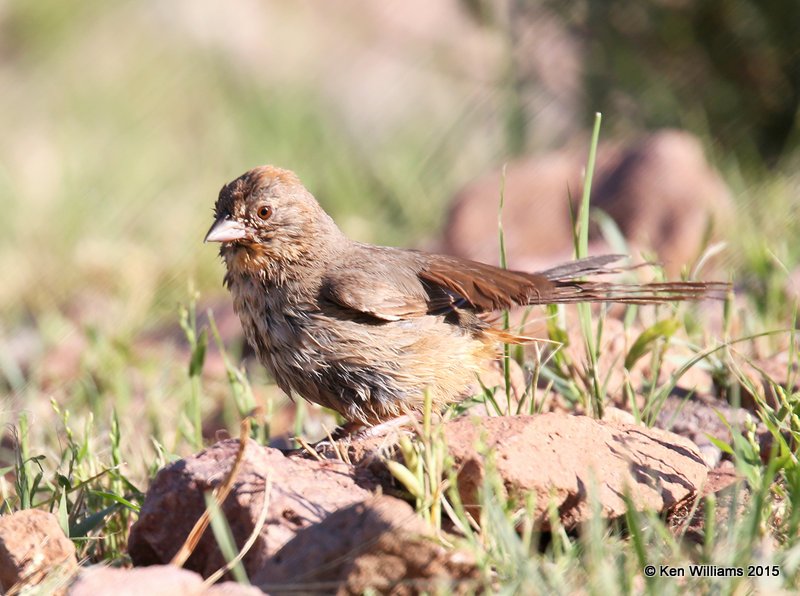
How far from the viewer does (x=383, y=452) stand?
10.1 ft

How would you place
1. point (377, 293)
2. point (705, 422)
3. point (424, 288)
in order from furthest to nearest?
point (424, 288), point (377, 293), point (705, 422)

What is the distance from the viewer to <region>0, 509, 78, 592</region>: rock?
9.31ft

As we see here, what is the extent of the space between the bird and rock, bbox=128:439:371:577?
27.5 inches

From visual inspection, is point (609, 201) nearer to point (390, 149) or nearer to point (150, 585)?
point (390, 149)

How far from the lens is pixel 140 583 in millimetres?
2473

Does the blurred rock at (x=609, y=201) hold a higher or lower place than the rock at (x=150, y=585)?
higher

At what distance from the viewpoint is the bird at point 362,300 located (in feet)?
12.4

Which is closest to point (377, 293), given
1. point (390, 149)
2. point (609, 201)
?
point (609, 201)

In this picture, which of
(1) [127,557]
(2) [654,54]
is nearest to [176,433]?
(1) [127,557]

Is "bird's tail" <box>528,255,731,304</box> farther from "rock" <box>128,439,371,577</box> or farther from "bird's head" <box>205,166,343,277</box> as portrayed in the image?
"rock" <box>128,439,371,577</box>

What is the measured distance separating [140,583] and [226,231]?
1817 mm

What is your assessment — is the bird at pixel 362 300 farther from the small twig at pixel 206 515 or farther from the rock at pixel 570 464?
the small twig at pixel 206 515

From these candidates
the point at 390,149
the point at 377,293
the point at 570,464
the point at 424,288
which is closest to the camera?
the point at 570,464

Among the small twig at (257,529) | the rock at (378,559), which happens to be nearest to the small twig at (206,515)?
the small twig at (257,529)
